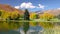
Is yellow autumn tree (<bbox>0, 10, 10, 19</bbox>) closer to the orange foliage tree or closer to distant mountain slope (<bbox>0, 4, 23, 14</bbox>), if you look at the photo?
distant mountain slope (<bbox>0, 4, 23, 14</bbox>)

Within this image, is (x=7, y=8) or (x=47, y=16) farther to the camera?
(x=47, y=16)

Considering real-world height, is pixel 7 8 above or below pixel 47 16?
above

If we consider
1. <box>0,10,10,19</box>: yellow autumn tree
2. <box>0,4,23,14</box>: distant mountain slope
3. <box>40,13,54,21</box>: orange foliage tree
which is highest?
<box>0,4,23,14</box>: distant mountain slope

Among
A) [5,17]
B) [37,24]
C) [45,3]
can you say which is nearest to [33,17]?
[37,24]

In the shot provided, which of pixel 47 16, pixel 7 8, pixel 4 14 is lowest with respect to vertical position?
pixel 47 16

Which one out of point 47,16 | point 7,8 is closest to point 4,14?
point 7,8

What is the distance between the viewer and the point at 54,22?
8789 mm

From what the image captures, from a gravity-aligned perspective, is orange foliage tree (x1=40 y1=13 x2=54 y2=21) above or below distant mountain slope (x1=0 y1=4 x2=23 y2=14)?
below

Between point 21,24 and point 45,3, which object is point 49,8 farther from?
point 21,24

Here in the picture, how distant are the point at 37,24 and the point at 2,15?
1969 millimetres

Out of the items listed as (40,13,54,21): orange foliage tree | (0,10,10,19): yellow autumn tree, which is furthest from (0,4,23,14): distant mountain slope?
(40,13,54,21): orange foliage tree

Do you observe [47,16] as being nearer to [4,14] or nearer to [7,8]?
[7,8]

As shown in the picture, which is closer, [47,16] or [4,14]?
[4,14]

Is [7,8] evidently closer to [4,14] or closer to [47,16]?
[4,14]
